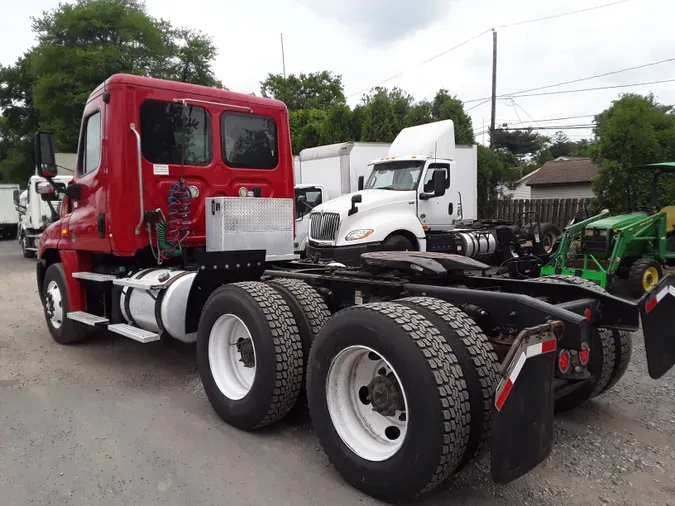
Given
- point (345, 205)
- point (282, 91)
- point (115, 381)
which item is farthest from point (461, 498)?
point (282, 91)

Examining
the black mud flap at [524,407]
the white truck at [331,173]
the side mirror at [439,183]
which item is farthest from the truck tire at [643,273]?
the black mud flap at [524,407]

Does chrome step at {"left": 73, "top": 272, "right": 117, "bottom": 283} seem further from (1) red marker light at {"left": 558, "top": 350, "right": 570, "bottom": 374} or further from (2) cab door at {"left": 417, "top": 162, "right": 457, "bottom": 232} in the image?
(2) cab door at {"left": 417, "top": 162, "right": 457, "bottom": 232}

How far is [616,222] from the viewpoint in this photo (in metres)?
9.30

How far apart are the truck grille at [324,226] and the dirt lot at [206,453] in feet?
18.2

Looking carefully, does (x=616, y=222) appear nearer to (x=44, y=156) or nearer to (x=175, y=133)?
(x=175, y=133)

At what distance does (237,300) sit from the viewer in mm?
4129

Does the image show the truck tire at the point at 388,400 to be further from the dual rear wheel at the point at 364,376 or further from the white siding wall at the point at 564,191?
the white siding wall at the point at 564,191

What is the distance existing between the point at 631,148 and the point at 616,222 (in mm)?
5266

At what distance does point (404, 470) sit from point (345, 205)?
824 cm

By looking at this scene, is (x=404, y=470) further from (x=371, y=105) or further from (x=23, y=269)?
(x=371, y=105)

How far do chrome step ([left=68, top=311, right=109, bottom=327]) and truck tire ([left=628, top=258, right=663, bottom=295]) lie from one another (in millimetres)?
8167

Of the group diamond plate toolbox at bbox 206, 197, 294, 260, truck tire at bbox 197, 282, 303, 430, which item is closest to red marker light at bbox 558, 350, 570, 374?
truck tire at bbox 197, 282, 303, 430

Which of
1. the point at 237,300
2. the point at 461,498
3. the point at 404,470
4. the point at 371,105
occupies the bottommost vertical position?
the point at 461,498

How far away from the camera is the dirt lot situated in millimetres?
3188
